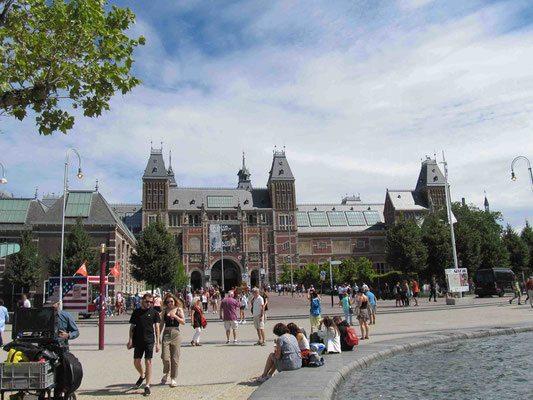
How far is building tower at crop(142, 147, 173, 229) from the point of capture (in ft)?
254

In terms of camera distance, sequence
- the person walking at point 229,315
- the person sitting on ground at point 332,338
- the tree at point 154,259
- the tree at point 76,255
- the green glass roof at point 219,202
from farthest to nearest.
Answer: the green glass roof at point 219,202
the tree at point 154,259
the tree at point 76,255
the person walking at point 229,315
the person sitting on ground at point 332,338

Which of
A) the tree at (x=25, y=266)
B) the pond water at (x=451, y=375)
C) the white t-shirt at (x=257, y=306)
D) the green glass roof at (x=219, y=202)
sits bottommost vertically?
the pond water at (x=451, y=375)

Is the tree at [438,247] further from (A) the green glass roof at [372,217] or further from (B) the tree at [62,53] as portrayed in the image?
(B) the tree at [62,53]

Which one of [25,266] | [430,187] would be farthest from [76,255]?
[430,187]

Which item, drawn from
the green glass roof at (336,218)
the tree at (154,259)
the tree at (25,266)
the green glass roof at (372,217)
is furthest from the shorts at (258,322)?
the green glass roof at (372,217)

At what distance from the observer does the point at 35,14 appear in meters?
8.16

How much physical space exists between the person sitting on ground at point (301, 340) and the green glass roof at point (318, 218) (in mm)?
80746

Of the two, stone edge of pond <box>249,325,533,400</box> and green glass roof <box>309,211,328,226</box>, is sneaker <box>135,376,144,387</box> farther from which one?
green glass roof <box>309,211,328,226</box>

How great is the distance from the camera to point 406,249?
52.0 meters

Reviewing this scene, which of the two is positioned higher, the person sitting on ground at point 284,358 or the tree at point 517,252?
the tree at point 517,252

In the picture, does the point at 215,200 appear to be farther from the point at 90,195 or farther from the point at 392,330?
the point at 392,330

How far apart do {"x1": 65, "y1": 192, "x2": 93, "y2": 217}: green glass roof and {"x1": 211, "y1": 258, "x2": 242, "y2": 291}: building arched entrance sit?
3724cm

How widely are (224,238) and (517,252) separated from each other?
4474cm

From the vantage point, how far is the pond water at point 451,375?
7754 mm
